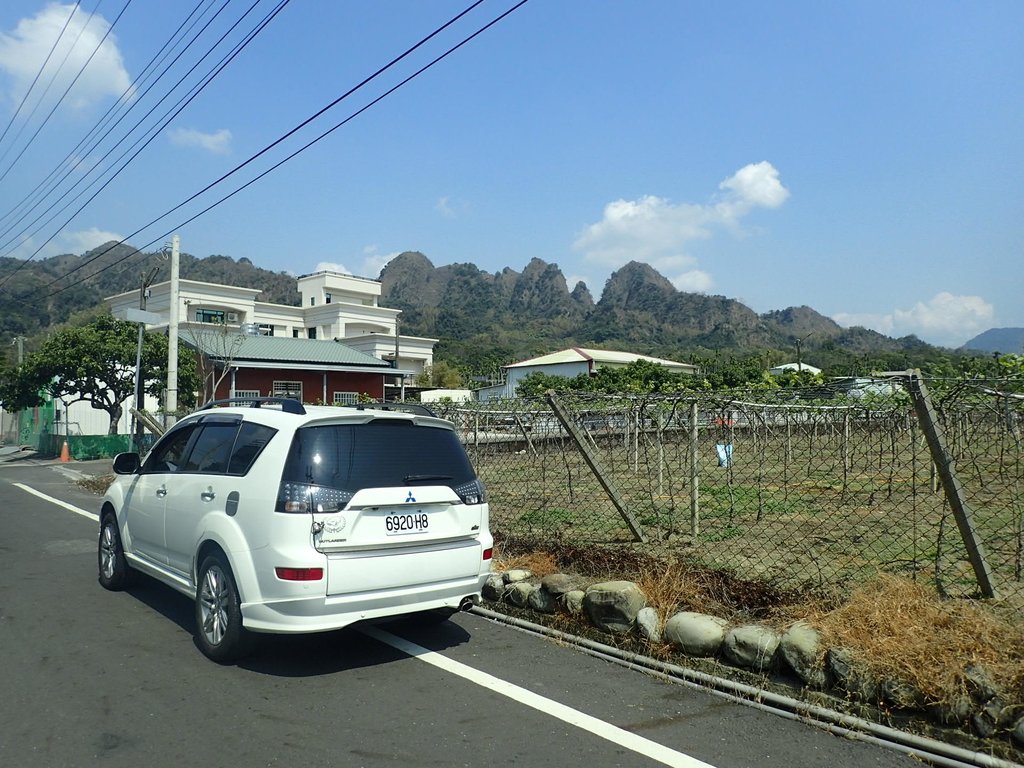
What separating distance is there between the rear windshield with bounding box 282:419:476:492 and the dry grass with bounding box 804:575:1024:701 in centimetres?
279

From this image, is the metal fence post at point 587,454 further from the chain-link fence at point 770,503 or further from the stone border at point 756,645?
the stone border at point 756,645

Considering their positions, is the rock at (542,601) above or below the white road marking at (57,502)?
below

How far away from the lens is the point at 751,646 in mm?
5035

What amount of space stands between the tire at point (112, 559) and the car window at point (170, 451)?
0.87 metres

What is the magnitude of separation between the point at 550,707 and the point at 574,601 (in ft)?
5.81

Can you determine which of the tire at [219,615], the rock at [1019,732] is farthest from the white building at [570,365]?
the rock at [1019,732]

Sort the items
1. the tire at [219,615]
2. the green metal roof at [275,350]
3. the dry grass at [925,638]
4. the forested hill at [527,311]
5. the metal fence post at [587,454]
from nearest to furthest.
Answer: the dry grass at [925,638]
the tire at [219,615]
the metal fence post at [587,454]
the green metal roof at [275,350]
the forested hill at [527,311]

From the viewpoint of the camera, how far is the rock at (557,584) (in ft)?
21.1

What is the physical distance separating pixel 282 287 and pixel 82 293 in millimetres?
39494

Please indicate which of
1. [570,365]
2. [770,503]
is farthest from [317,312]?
[770,503]

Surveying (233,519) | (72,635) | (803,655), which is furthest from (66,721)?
(803,655)

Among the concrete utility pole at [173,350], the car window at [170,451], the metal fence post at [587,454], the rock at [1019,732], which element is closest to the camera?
the rock at [1019,732]

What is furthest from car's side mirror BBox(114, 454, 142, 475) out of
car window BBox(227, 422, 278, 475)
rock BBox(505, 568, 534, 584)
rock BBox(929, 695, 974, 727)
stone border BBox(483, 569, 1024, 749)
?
rock BBox(929, 695, 974, 727)

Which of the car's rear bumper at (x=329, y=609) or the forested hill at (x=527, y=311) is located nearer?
the car's rear bumper at (x=329, y=609)
